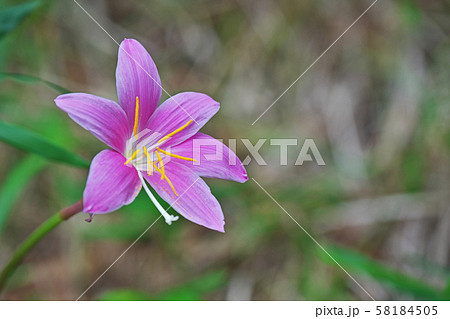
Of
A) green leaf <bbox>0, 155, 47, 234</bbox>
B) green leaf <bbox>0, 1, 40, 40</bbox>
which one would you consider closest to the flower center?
green leaf <bbox>0, 1, 40, 40</bbox>

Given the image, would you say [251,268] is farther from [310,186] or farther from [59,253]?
[59,253]

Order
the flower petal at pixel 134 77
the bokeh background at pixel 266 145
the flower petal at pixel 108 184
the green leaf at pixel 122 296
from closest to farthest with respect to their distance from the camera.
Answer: the flower petal at pixel 108 184 → the flower petal at pixel 134 77 → the green leaf at pixel 122 296 → the bokeh background at pixel 266 145

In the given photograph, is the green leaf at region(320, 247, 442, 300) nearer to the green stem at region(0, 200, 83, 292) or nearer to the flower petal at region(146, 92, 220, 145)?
the flower petal at region(146, 92, 220, 145)

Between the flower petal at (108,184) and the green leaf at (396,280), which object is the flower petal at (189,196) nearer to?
the flower petal at (108,184)

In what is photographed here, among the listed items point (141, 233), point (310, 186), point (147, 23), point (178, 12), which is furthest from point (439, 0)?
point (141, 233)

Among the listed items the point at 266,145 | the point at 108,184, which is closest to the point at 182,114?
the point at 108,184

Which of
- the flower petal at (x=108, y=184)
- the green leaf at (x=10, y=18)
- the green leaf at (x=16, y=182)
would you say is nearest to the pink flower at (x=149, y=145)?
the flower petal at (x=108, y=184)
